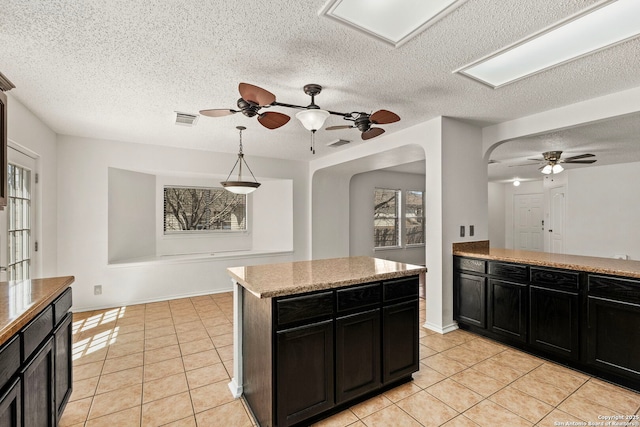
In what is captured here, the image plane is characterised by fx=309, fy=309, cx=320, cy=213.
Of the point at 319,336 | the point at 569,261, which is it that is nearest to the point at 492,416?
the point at 319,336

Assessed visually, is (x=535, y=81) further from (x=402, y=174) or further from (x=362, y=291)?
(x=402, y=174)

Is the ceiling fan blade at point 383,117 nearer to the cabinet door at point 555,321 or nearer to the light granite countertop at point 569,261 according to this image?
the light granite countertop at point 569,261

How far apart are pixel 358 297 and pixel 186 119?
280 centimetres

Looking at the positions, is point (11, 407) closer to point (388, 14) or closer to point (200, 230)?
point (388, 14)

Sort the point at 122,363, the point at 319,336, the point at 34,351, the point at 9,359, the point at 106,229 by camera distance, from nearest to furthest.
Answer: the point at 9,359, the point at 34,351, the point at 319,336, the point at 122,363, the point at 106,229

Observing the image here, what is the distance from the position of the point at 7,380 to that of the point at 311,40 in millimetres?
2204

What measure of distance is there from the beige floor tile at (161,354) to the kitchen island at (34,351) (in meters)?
0.89

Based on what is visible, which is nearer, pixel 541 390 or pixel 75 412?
pixel 75 412

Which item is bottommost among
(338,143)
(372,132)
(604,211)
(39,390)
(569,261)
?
(39,390)

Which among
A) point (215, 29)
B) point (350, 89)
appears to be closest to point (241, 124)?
point (350, 89)

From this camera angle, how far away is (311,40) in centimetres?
195

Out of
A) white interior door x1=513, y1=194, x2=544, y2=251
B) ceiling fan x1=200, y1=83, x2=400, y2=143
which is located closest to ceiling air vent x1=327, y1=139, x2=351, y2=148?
ceiling fan x1=200, y1=83, x2=400, y2=143

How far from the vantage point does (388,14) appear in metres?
1.73

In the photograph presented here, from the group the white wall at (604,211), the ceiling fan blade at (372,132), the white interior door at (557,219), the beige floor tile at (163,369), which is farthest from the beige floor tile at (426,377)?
the white interior door at (557,219)
